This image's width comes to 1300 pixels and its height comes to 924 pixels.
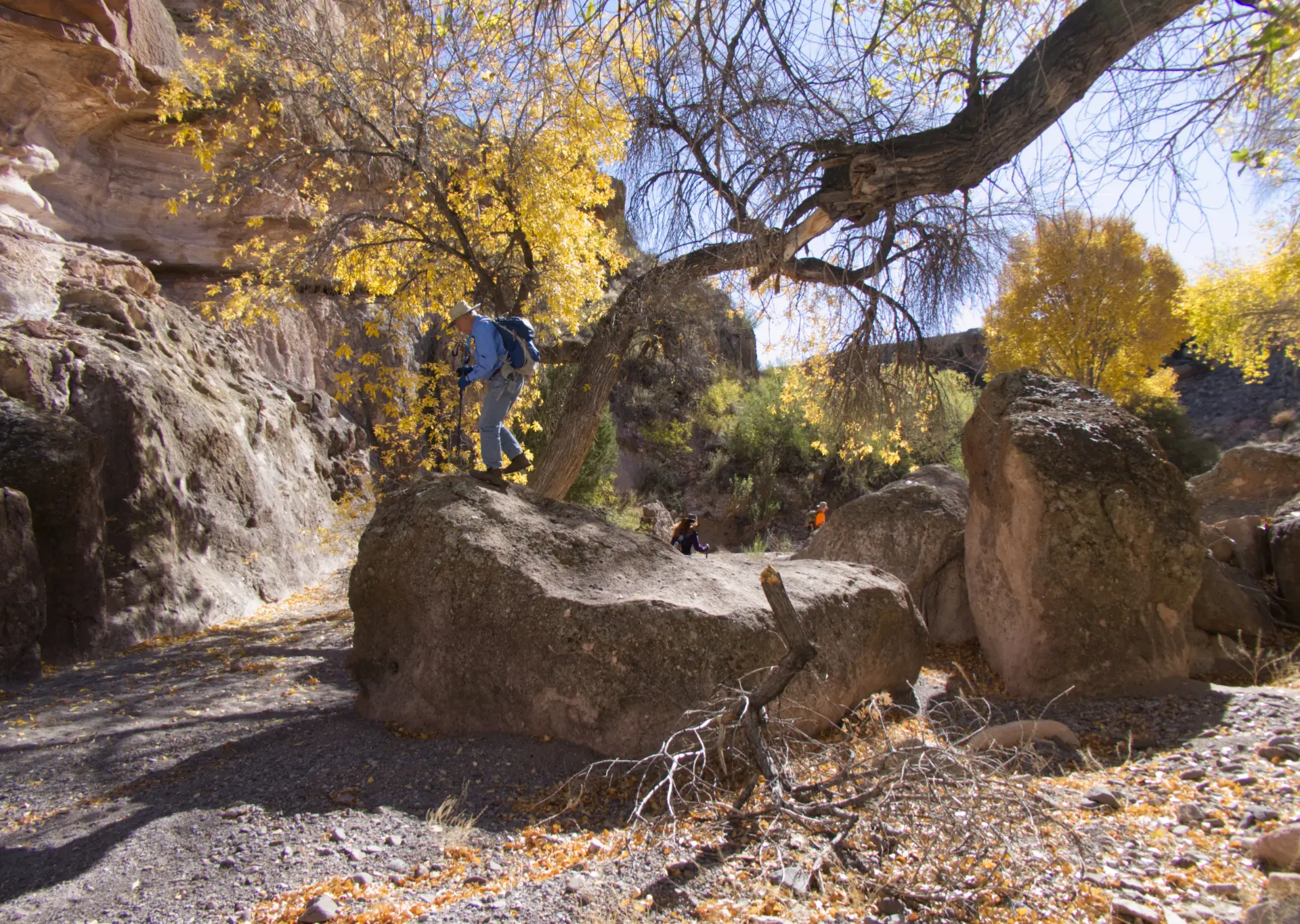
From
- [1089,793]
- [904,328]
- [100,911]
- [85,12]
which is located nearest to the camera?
[100,911]

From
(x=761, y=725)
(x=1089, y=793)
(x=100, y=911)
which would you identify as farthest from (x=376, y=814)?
(x=1089, y=793)

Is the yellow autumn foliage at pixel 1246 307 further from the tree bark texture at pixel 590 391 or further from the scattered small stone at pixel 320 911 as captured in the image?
the scattered small stone at pixel 320 911

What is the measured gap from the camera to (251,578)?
297 inches

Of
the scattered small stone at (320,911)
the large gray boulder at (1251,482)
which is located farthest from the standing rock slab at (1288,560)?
the scattered small stone at (320,911)

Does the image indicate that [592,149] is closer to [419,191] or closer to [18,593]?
[419,191]

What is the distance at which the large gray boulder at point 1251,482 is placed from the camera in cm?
989

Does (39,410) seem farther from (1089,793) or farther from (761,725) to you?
(1089,793)

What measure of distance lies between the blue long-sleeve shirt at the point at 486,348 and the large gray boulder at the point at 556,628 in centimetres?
75

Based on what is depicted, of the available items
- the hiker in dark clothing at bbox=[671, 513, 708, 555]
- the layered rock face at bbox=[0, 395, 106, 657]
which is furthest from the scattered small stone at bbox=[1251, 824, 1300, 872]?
the hiker in dark clothing at bbox=[671, 513, 708, 555]

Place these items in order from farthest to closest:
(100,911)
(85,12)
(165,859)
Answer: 1. (85,12)
2. (165,859)
3. (100,911)

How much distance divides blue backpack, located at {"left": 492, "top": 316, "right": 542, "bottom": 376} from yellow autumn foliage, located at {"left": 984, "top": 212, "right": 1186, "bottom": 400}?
13111 mm

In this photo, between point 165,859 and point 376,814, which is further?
point 376,814

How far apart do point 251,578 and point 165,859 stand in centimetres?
564

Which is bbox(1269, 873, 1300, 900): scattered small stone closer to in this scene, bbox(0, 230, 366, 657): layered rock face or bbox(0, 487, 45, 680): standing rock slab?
bbox(0, 487, 45, 680): standing rock slab
